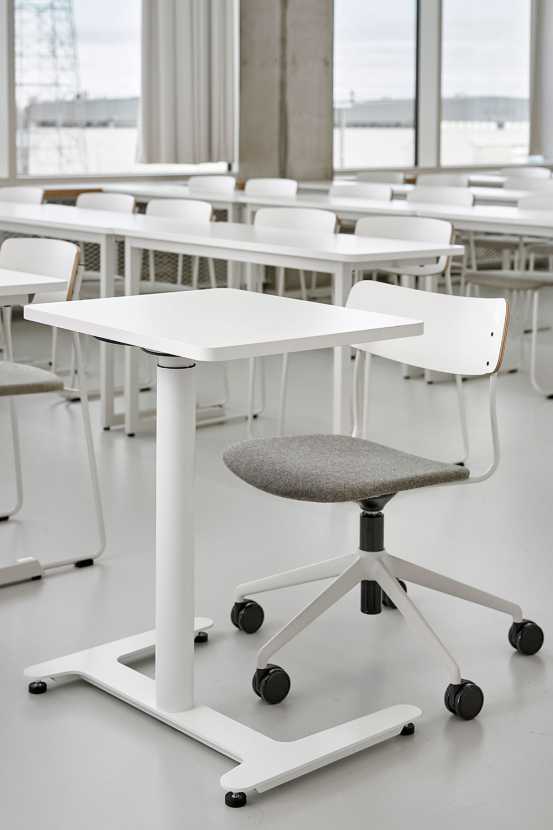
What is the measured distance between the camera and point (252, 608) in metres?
2.65

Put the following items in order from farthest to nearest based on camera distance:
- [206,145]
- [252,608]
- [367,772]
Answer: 1. [206,145]
2. [252,608]
3. [367,772]

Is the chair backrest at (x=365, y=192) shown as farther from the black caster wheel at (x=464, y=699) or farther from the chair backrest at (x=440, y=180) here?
the black caster wheel at (x=464, y=699)

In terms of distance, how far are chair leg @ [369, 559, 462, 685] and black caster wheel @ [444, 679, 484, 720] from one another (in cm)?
1

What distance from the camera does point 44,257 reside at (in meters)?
3.54

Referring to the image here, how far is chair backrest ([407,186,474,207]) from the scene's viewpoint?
20.5ft

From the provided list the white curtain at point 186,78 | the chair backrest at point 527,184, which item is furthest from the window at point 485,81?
the white curtain at point 186,78

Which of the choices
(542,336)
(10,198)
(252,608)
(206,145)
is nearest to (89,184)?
(206,145)

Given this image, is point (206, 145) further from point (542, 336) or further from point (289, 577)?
point (289, 577)


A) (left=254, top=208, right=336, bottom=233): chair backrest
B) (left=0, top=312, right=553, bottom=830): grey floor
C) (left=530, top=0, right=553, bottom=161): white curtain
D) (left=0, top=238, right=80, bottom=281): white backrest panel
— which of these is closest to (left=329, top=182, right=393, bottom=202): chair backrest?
(left=254, top=208, right=336, bottom=233): chair backrest

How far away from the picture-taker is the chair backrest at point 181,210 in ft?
17.6

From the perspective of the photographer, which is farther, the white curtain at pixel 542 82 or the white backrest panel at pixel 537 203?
the white curtain at pixel 542 82

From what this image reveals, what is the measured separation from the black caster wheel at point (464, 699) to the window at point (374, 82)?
24.4ft

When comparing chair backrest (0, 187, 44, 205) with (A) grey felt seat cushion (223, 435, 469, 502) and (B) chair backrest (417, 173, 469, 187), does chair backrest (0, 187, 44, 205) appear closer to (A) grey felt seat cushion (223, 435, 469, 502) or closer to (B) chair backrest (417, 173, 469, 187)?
(B) chair backrest (417, 173, 469, 187)

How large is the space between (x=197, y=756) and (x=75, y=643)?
58 centimetres
